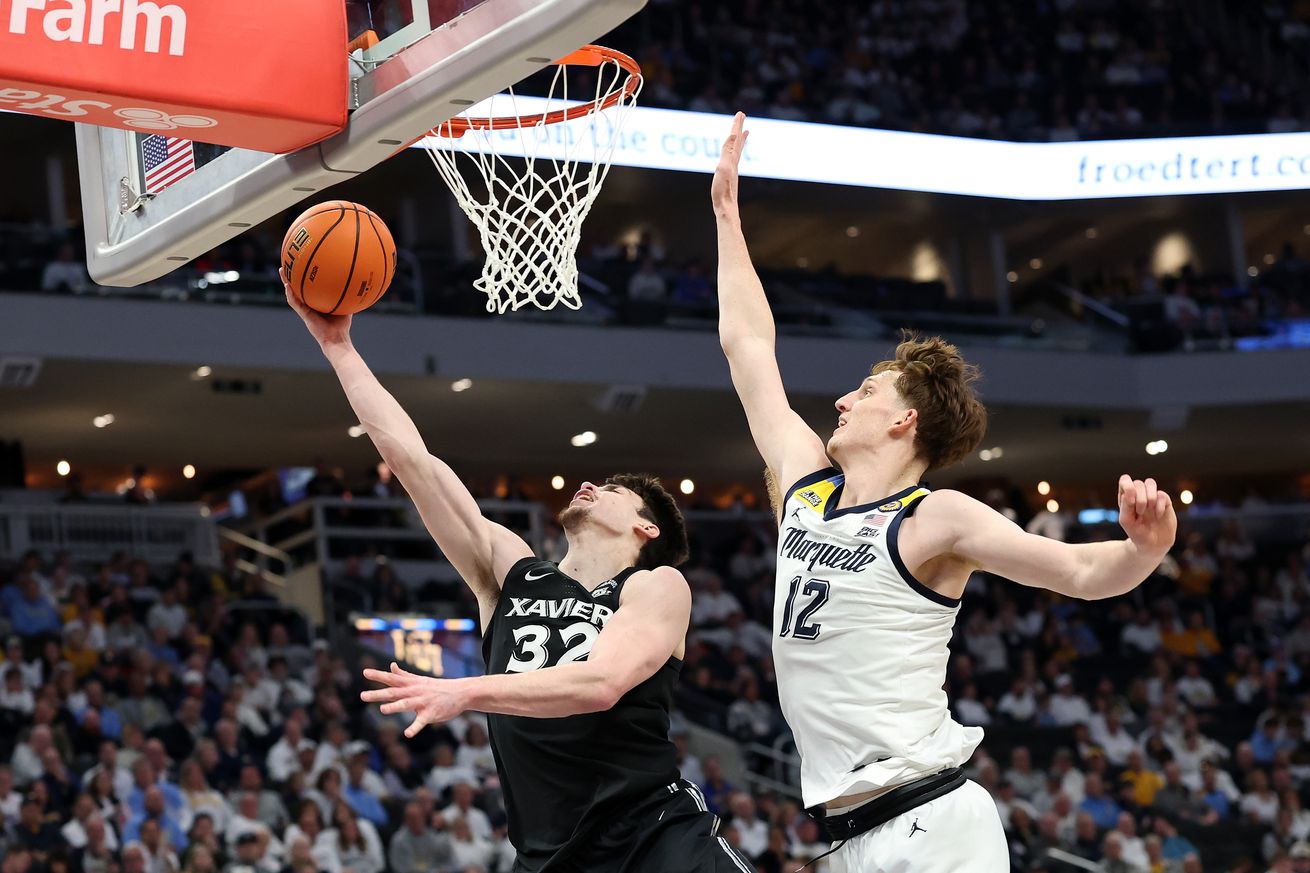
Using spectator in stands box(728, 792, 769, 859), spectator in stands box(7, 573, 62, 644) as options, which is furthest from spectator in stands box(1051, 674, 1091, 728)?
spectator in stands box(7, 573, 62, 644)

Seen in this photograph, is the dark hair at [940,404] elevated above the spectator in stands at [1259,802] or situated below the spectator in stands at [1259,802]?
above

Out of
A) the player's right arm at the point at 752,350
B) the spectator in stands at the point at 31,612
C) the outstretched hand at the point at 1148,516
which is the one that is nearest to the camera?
the outstretched hand at the point at 1148,516

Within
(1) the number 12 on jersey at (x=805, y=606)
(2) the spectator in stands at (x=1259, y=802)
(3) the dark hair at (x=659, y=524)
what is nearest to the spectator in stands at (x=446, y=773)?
(2) the spectator in stands at (x=1259, y=802)

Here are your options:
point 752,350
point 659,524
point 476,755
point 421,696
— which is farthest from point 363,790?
point 421,696

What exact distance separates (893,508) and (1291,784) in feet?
44.0

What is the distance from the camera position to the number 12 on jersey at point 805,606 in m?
3.78

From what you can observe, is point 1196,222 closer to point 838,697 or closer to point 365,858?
point 365,858

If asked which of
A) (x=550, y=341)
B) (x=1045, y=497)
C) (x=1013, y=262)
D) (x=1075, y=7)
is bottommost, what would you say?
(x=1045, y=497)

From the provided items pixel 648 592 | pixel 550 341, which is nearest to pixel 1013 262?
pixel 550 341

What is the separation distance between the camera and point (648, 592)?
13.9ft

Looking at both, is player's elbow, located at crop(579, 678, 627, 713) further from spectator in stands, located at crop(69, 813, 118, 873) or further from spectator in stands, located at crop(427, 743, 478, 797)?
spectator in stands, located at crop(427, 743, 478, 797)

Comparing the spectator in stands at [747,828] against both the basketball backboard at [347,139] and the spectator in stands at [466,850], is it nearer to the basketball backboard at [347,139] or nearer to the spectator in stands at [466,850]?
the spectator in stands at [466,850]

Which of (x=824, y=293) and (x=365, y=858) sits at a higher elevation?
(x=824, y=293)

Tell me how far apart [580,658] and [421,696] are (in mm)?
934
